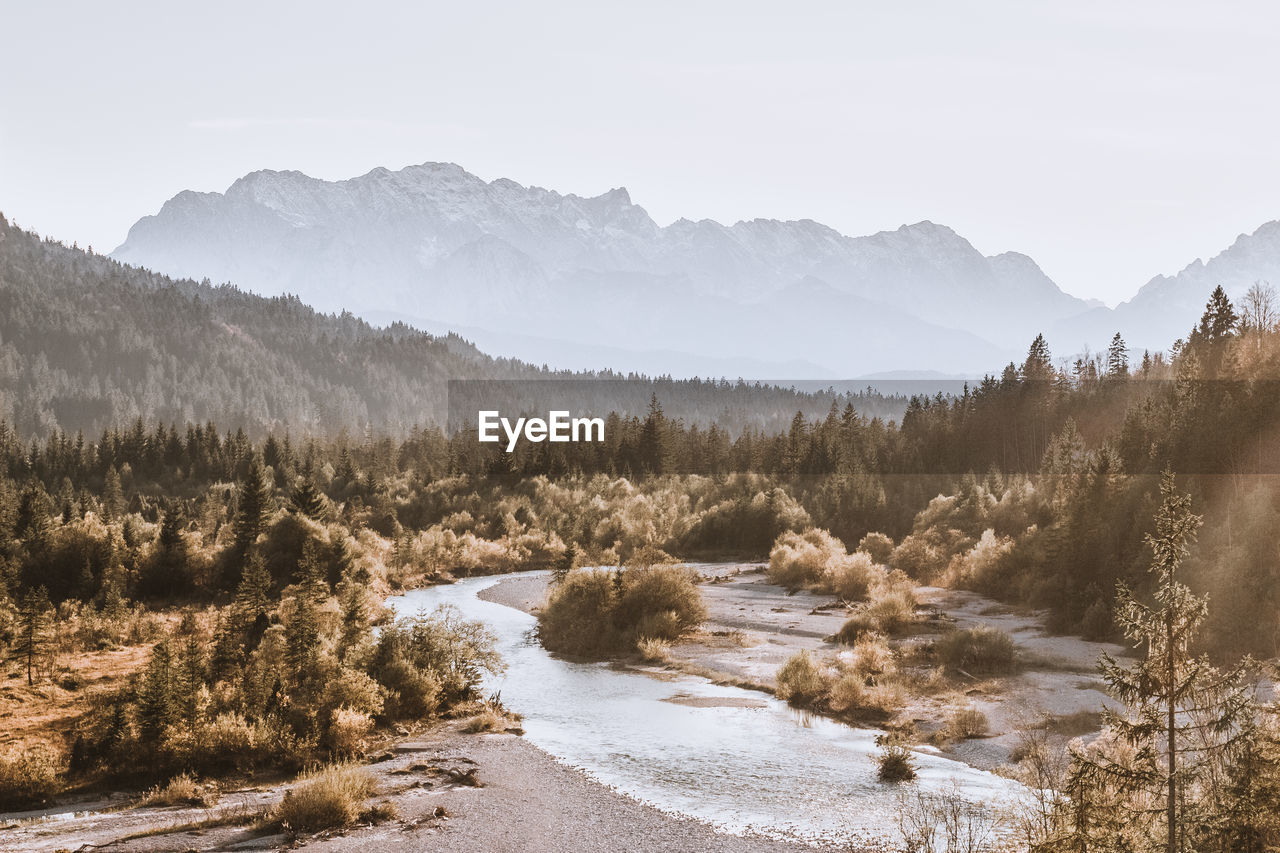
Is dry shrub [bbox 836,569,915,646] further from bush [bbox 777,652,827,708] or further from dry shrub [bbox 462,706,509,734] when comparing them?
dry shrub [bbox 462,706,509,734]

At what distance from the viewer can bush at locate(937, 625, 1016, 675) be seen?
46.0 metres

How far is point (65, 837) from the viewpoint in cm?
2434

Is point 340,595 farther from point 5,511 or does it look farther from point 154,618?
point 5,511

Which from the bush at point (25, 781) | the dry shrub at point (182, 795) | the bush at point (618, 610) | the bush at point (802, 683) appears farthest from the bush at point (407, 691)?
the bush at point (618, 610)

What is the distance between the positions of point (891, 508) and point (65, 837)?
96.0m

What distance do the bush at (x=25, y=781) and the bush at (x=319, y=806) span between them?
24.3 ft

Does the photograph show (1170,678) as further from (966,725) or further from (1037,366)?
(1037,366)

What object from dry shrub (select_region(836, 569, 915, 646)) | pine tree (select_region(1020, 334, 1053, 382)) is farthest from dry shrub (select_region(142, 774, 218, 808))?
pine tree (select_region(1020, 334, 1053, 382))

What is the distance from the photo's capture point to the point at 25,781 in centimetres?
2778

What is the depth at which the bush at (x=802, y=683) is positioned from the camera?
4119 centimetres

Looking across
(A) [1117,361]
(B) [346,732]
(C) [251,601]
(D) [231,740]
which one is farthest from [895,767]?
(A) [1117,361]

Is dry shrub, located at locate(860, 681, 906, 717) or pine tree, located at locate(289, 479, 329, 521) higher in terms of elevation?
pine tree, located at locate(289, 479, 329, 521)

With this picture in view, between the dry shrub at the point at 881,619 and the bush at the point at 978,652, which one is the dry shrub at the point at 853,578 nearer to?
the dry shrub at the point at 881,619

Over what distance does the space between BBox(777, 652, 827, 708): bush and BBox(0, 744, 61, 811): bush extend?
87.6ft
